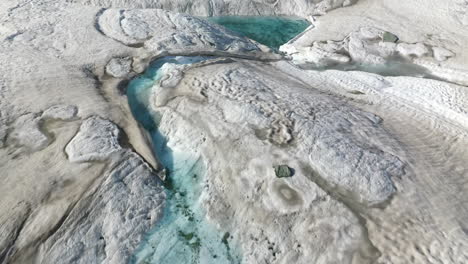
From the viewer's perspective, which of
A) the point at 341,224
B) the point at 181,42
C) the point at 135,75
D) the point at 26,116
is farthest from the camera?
the point at 181,42

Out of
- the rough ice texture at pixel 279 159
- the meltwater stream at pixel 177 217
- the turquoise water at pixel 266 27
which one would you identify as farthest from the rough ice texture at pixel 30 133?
the turquoise water at pixel 266 27

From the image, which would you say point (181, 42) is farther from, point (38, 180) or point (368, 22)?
point (368, 22)

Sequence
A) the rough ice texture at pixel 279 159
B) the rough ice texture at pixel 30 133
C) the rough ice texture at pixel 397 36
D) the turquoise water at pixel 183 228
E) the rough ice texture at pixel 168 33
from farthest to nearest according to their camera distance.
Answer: the rough ice texture at pixel 397 36 → the rough ice texture at pixel 168 33 → the rough ice texture at pixel 30 133 → the rough ice texture at pixel 279 159 → the turquoise water at pixel 183 228

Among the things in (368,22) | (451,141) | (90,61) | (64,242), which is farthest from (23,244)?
(368,22)

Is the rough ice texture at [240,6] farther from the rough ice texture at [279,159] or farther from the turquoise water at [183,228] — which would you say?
the turquoise water at [183,228]

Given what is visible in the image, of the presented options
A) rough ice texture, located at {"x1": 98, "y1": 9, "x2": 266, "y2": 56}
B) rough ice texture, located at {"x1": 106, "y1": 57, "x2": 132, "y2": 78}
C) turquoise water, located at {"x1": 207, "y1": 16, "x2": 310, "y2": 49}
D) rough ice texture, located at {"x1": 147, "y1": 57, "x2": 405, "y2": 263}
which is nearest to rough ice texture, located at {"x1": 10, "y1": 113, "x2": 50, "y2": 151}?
rough ice texture, located at {"x1": 147, "y1": 57, "x2": 405, "y2": 263}

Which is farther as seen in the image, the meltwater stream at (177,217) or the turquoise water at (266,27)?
the turquoise water at (266,27)
